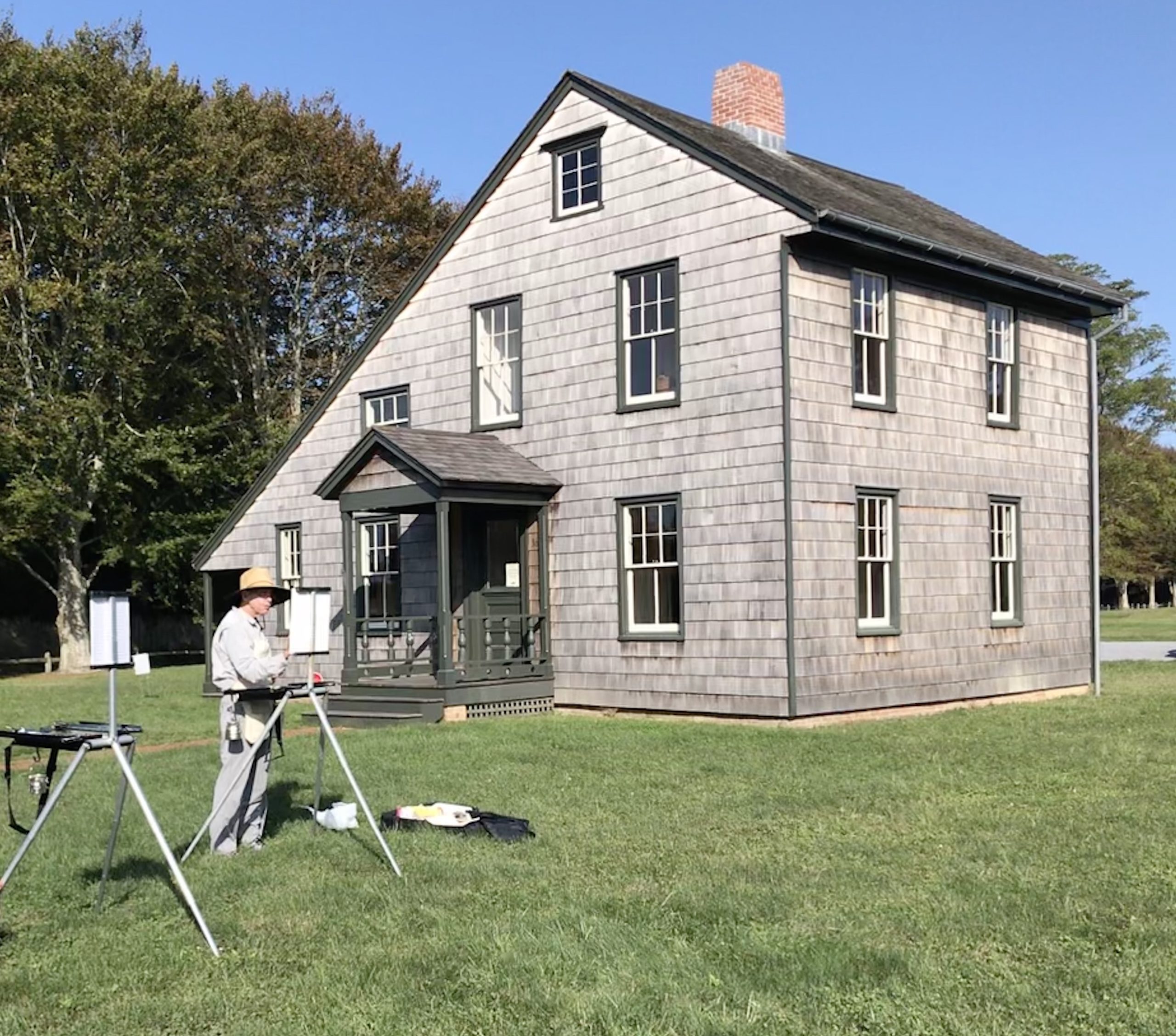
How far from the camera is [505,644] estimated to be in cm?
1792

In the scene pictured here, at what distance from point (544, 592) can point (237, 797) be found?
981 cm

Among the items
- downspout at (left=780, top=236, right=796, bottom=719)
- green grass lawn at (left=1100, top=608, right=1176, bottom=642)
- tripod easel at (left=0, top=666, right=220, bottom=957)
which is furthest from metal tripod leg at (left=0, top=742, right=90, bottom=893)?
green grass lawn at (left=1100, top=608, right=1176, bottom=642)

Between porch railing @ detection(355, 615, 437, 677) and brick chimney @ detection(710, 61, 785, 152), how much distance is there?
838 centimetres

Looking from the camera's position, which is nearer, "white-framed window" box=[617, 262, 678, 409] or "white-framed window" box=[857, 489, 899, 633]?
"white-framed window" box=[857, 489, 899, 633]

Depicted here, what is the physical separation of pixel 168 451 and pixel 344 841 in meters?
25.3

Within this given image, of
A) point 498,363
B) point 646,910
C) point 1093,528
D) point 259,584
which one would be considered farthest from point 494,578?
point 646,910

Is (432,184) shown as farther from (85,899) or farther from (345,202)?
(85,899)

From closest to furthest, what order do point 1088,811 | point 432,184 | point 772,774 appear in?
point 1088,811, point 772,774, point 432,184

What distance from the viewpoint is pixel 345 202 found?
36031 millimetres

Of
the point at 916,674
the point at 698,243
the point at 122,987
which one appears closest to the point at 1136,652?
the point at 916,674

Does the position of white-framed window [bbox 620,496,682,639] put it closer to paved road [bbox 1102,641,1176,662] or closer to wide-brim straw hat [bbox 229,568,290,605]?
wide-brim straw hat [bbox 229,568,290,605]

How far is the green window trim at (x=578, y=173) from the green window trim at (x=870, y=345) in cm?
360

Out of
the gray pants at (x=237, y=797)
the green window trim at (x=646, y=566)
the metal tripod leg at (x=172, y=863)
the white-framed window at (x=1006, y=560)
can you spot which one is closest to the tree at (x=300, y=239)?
the green window trim at (x=646, y=566)

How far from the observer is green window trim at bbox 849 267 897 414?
16312mm
